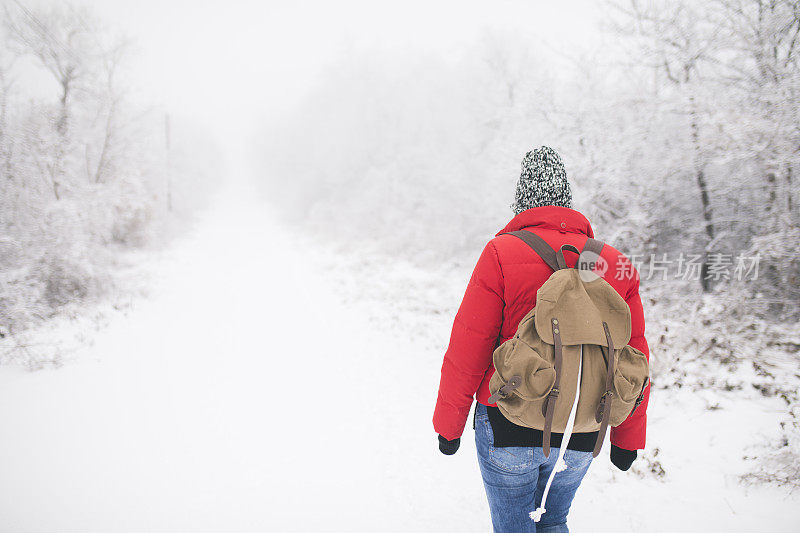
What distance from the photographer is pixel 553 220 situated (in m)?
1.52

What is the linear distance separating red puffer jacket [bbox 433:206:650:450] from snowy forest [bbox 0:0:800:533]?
5.33 feet

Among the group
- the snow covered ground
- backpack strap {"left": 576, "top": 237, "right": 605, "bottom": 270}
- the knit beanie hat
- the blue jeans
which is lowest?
the snow covered ground

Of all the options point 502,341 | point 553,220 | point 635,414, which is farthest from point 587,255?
point 635,414

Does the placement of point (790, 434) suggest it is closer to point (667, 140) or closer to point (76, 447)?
point (667, 140)

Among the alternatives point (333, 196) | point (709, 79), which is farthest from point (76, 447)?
point (333, 196)

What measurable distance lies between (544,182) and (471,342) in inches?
32.7

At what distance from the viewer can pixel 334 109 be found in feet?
63.0

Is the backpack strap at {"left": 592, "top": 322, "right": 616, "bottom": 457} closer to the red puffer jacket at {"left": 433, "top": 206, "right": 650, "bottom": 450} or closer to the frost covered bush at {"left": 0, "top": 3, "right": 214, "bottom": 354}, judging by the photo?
the red puffer jacket at {"left": 433, "top": 206, "right": 650, "bottom": 450}

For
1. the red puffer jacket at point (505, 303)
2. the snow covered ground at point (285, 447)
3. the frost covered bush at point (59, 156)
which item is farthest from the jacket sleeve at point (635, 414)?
the frost covered bush at point (59, 156)

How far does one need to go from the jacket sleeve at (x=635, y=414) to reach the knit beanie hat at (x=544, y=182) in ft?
1.56

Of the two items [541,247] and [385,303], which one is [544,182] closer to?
[541,247]

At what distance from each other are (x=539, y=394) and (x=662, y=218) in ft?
23.7

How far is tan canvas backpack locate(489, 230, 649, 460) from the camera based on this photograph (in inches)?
49.2

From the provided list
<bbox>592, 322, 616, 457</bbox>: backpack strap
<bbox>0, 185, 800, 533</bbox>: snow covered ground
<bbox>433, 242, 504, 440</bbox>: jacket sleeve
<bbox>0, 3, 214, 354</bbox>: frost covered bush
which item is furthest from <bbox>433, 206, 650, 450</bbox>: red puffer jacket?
<bbox>0, 3, 214, 354</bbox>: frost covered bush
